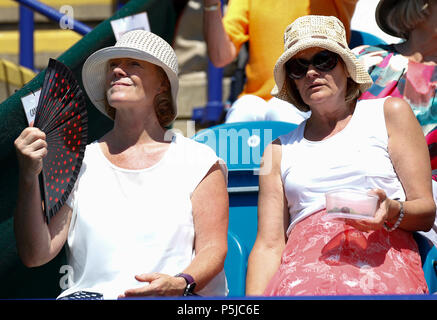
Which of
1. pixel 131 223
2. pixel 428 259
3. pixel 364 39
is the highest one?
pixel 364 39

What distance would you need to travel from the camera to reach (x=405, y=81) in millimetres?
2738

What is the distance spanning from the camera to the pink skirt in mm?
1871

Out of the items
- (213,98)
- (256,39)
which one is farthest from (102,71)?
(213,98)

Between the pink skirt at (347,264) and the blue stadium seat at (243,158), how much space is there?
0.53 m

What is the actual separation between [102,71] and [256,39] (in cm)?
83

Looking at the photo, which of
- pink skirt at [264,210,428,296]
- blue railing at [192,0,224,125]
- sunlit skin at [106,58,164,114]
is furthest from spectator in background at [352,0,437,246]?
blue railing at [192,0,224,125]

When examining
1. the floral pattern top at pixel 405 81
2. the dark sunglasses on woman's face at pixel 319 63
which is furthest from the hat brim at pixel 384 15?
the dark sunglasses on woman's face at pixel 319 63

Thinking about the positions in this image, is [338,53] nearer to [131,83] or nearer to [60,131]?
[131,83]

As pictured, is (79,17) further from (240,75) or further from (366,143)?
(366,143)

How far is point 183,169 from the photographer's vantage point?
215 cm

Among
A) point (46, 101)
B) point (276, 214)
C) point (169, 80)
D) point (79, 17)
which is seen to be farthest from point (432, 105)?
point (79, 17)

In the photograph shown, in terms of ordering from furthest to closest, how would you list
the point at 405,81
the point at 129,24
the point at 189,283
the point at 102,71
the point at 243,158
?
the point at 129,24 → the point at 405,81 → the point at 243,158 → the point at 102,71 → the point at 189,283

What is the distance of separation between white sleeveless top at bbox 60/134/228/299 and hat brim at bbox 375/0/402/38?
1.10m

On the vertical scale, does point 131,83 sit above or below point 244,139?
above
